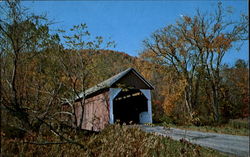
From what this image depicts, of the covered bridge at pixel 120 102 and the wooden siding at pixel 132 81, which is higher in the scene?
the wooden siding at pixel 132 81

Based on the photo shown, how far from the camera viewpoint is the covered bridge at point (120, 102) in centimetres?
1377

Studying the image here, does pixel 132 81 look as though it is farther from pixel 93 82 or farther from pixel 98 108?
pixel 93 82

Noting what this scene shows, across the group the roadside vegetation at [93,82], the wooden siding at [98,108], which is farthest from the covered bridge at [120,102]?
the roadside vegetation at [93,82]

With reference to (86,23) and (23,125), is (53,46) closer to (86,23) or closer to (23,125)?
(86,23)

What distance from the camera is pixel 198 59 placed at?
711 inches

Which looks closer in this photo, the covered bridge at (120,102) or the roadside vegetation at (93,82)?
the roadside vegetation at (93,82)

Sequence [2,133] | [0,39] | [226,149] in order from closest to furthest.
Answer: [2,133]
[0,39]
[226,149]

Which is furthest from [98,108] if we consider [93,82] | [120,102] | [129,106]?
[93,82]

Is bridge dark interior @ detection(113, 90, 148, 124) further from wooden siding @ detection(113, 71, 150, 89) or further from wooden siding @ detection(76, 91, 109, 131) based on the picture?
wooden siding @ detection(76, 91, 109, 131)

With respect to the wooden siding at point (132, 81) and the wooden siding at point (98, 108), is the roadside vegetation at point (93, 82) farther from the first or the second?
the wooden siding at point (98, 108)

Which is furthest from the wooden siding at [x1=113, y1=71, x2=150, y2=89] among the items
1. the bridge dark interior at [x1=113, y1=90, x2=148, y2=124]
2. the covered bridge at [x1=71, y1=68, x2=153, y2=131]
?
the bridge dark interior at [x1=113, y1=90, x2=148, y2=124]

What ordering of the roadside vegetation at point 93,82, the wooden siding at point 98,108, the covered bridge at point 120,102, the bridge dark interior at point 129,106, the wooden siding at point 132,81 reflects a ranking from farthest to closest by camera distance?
the bridge dark interior at point 129,106, the wooden siding at point 132,81, the wooden siding at point 98,108, the covered bridge at point 120,102, the roadside vegetation at point 93,82

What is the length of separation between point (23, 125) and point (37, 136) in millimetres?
746

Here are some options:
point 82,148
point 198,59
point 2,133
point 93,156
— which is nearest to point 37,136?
point 82,148
